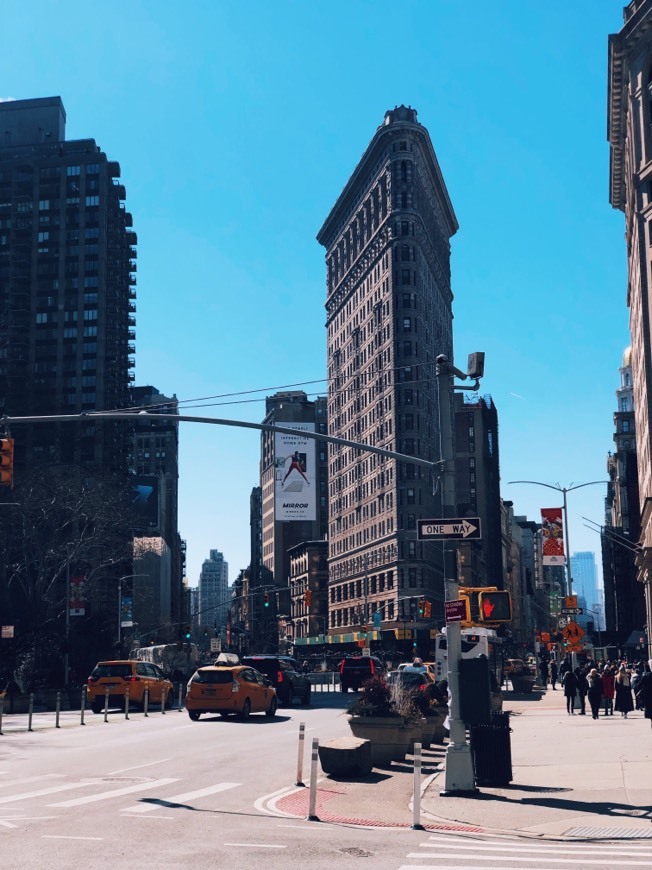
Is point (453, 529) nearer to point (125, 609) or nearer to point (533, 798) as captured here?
point (533, 798)

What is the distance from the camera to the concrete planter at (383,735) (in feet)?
66.9

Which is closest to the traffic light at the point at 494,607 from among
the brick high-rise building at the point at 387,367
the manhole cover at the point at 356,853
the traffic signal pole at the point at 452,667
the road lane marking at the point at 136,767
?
the traffic signal pole at the point at 452,667

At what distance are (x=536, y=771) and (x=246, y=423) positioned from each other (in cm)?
918

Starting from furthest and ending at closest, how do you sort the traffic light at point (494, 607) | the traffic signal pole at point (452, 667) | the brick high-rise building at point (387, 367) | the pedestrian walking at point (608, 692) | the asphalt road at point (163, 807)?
1. the brick high-rise building at point (387, 367)
2. the pedestrian walking at point (608, 692)
3. the traffic light at point (494, 607)
4. the traffic signal pole at point (452, 667)
5. the asphalt road at point (163, 807)

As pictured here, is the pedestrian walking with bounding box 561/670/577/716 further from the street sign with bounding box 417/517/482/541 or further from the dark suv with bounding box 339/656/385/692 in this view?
the street sign with bounding box 417/517/482/541

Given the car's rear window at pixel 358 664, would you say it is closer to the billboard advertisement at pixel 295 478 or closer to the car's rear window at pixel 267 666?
the billboard advertisement at pixel 295 478

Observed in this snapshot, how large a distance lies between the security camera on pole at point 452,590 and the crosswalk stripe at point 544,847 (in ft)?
12.4

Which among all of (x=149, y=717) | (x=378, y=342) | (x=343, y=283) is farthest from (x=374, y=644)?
(x=149, y=717)

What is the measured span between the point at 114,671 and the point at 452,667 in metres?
25.9

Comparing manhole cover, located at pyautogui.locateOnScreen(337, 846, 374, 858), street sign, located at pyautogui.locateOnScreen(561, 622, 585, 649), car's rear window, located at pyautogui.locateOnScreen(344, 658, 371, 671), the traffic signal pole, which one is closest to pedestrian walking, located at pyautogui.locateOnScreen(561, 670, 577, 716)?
street sign, located at pyautogui.locateOnScreen(561, 622, 585, 649)

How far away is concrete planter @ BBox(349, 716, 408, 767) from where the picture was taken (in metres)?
20.4

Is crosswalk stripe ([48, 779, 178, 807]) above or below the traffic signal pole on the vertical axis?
below

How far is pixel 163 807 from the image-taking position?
14.4 m

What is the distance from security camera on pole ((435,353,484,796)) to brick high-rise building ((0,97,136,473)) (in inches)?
4630
